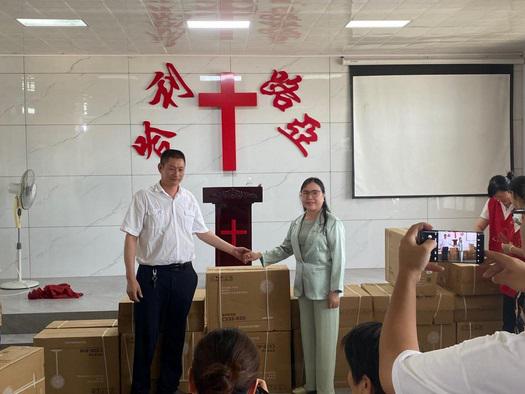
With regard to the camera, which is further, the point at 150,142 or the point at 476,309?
the point at 150,142

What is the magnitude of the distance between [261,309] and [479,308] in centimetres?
140

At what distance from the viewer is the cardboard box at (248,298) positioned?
11.2ft

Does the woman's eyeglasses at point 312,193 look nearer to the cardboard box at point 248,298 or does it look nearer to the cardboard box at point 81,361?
the cardboard box at point 248,298

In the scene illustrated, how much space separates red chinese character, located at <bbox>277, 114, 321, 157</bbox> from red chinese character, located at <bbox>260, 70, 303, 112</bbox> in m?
0.21

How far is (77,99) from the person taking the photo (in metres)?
6.07

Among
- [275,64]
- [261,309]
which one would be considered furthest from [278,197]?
[261,309]

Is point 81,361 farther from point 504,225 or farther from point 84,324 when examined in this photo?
point 504,225

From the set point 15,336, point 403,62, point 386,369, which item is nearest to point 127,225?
point 15,336

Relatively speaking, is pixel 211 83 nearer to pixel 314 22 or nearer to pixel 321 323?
pixel 314 22

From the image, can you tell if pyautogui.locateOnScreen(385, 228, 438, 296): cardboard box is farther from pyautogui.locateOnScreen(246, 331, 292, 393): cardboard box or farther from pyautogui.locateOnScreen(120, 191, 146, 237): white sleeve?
pyautogui.locateOnScreen(120, 191, 146, 237): white sleeve

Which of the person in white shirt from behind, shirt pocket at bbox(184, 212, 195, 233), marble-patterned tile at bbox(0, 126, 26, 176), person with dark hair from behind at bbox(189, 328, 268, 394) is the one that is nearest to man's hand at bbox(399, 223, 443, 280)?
the person in white shirt from behind

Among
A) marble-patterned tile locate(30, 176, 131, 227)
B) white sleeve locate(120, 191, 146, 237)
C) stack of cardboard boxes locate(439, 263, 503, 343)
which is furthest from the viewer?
marble-patterned tile locate(30, 176, 131, 227)

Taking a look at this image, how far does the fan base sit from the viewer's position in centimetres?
550

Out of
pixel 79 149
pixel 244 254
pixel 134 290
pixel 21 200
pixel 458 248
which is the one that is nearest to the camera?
pixel 458 248
